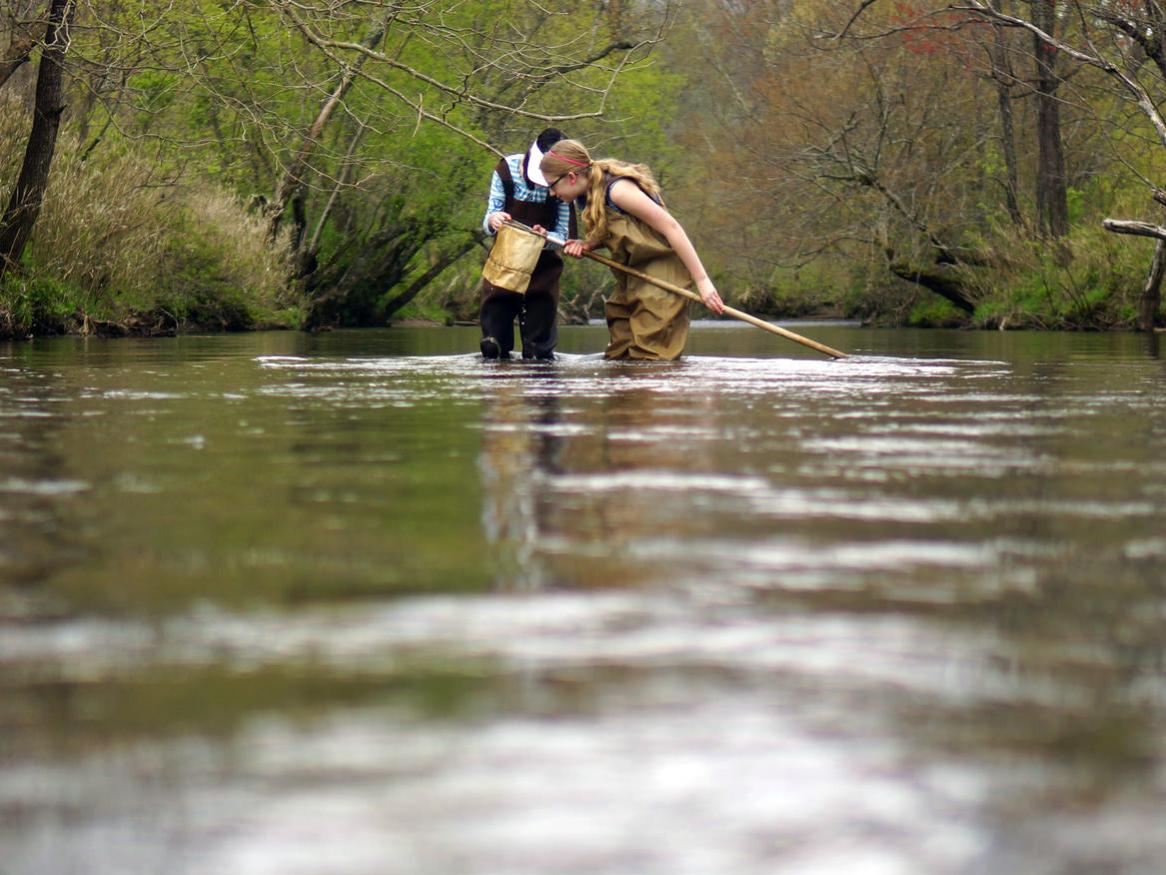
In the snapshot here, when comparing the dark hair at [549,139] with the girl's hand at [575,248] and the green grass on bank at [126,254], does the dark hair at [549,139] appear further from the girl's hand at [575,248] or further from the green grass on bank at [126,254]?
the green grass on bank at [126,254]

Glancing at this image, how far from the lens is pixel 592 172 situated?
12.9 m

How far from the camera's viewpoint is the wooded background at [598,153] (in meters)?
22.1

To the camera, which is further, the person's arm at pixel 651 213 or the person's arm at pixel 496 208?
the person's arm at pixel 496 208

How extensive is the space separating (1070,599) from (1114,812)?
136 cm

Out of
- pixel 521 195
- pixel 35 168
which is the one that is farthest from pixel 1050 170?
pixel 521 195

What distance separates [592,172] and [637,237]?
58cm

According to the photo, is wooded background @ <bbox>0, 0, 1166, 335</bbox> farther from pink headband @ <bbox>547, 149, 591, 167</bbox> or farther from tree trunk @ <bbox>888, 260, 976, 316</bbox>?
pink headband @ <bbox>547, 149, 591, 167</bbox>

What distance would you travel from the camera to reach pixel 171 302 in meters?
26.3

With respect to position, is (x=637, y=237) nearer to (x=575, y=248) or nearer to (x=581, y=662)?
(x=575, y=248)

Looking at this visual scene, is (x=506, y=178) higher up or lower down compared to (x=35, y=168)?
lower down

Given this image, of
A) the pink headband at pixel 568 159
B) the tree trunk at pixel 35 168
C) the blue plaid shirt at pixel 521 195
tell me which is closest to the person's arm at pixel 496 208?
the blue plaid shirt at pixel 521 195

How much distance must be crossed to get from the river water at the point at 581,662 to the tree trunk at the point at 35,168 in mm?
13629

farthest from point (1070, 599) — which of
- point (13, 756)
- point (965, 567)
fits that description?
point (13, 756)

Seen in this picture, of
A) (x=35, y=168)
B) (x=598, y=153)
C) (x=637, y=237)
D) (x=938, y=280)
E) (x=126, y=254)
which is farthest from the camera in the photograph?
(x=598, y=153)
